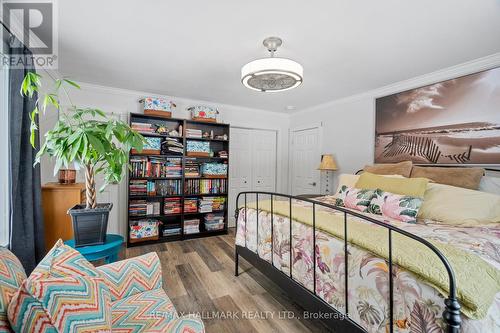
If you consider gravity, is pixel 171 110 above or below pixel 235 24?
below

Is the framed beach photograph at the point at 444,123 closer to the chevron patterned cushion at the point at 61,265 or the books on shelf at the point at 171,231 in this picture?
the books on shelf at the point at 171,231

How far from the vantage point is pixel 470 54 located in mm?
2104

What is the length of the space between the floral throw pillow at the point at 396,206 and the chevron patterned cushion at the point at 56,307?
6.75 ft

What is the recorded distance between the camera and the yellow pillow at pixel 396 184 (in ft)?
6.53

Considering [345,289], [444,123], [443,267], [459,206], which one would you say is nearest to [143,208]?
[345,289]

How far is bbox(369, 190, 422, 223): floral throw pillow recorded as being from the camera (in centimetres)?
181

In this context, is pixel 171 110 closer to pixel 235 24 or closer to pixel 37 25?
pixel 37 25

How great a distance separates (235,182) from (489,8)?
11.9ft

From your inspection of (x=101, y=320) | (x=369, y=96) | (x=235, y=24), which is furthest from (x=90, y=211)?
(x=369, y=96)

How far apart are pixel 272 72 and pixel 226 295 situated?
198 centimetres

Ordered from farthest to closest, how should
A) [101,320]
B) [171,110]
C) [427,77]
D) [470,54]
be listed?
[171,110] < [427,77] < [470,54] < [101,320]

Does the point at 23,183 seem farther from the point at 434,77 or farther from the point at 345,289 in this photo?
the point at 434,77

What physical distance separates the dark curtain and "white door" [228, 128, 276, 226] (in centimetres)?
273

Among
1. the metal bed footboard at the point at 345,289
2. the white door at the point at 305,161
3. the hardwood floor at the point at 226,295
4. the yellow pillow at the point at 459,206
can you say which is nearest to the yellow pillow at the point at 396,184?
the yellow pillow at the point at 459,206
